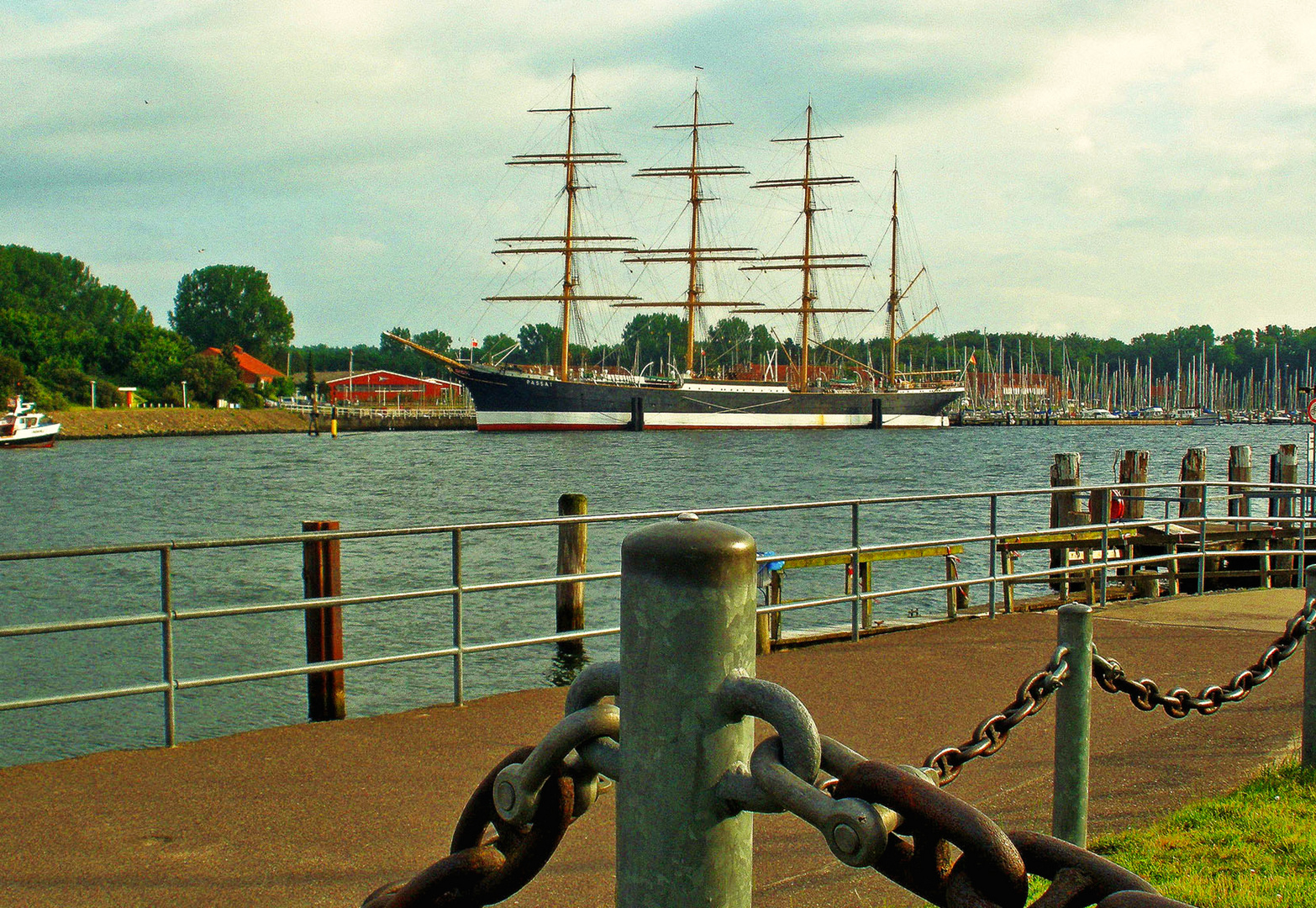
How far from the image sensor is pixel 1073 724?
378 cm

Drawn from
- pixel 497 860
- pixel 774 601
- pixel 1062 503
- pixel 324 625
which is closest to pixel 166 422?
pixel 1062 503

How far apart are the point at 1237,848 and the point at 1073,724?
4.82ft

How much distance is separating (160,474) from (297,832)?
57325 mm

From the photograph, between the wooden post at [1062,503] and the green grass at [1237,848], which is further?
the wooden post at [1062,503]

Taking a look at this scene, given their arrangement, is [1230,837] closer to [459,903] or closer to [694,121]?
[459,903]

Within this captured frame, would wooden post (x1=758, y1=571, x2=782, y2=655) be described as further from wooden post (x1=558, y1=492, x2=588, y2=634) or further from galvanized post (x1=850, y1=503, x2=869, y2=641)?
wooden post (x1=558, y1=492, x2=588, y2=634)

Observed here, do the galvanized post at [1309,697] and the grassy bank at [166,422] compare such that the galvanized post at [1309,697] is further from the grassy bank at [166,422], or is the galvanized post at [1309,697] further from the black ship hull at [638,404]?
the grassy bank at [166,422]

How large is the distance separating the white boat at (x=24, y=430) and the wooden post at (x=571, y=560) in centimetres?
7980

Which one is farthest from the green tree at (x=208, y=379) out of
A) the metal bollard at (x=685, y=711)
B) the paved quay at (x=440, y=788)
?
the metal bollard at (x=685, y=711)

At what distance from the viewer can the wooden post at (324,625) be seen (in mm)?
7898

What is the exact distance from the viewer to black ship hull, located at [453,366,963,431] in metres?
97.6

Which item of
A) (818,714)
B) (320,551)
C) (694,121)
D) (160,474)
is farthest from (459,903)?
(694,121)

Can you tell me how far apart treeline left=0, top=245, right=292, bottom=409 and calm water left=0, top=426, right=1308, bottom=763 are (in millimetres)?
18649

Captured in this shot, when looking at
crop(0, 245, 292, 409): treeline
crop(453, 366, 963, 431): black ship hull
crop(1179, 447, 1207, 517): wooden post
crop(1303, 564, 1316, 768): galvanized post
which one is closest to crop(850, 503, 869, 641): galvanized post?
crop(1303, 564, 1316, 768): galvanized post
